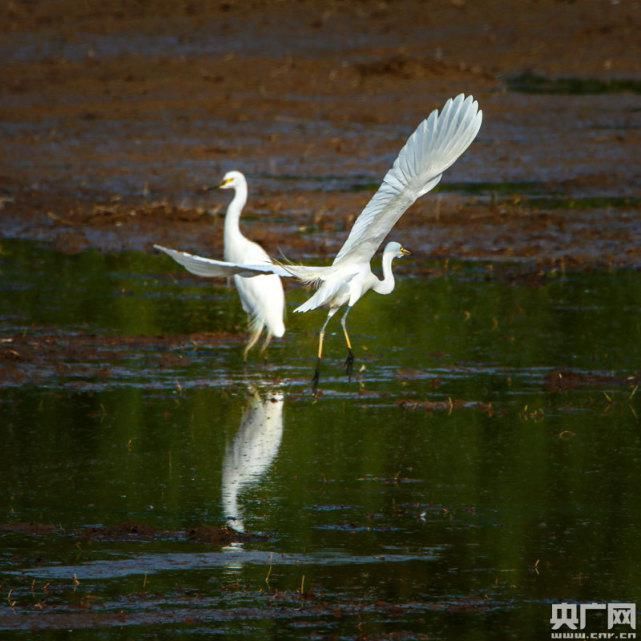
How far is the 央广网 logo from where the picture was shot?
221 inches

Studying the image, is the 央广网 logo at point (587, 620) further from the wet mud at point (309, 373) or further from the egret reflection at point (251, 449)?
the egret reflection at point (251, 449)

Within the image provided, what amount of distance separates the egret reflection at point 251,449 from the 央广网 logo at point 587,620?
→ 1.53 metres

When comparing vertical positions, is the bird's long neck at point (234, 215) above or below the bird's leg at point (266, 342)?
above

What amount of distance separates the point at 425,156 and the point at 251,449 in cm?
170

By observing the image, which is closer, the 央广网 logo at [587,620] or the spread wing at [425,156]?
the 央广网 logo at [587,620]

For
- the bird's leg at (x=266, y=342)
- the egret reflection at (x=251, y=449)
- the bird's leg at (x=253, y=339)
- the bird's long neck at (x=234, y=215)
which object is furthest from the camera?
the bird's long neck at (x=234, y=215)

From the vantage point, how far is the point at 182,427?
27.5 feet

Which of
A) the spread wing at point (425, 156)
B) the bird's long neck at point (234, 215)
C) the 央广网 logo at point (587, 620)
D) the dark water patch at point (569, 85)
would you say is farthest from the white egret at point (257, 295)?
the dark water patch at point (569, 85)

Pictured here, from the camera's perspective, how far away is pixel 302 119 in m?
19.7

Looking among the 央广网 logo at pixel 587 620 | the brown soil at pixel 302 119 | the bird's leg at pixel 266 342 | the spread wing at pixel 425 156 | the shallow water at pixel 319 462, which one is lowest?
the 央广网 logo at pixel 587 620

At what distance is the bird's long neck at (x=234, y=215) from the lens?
1163 centimetres

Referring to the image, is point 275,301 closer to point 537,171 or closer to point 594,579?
point 594,579

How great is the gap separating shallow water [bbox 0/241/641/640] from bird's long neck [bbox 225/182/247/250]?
0.55 metres

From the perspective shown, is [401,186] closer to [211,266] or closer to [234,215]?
[211,266]
